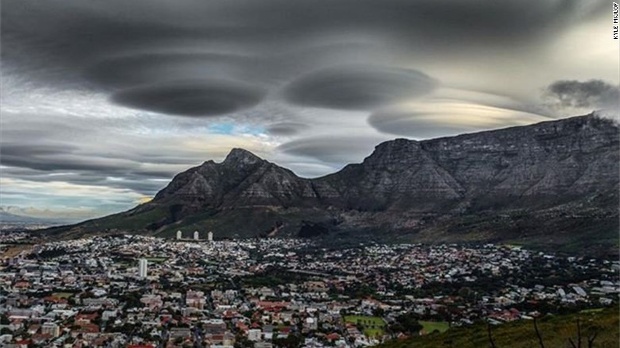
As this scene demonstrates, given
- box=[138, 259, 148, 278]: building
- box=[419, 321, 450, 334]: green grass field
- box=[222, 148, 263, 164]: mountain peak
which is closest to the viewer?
box=[419, 321, 450, 334]: green grass field

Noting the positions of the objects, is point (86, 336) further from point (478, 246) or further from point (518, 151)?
point (518, 151)

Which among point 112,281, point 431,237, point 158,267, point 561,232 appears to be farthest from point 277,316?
point 431,237

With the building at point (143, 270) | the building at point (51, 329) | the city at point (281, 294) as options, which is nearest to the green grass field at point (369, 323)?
the city at point (281, 294)

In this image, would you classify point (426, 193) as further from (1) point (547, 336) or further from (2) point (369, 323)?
(1) point (547, 336)

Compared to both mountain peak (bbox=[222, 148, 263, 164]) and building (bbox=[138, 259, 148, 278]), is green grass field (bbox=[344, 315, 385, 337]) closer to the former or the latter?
building (bbox=[138, 259, 148, 278])

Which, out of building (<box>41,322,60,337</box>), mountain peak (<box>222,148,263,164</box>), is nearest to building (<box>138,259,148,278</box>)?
building (<box>41,322,60,337</box>)
